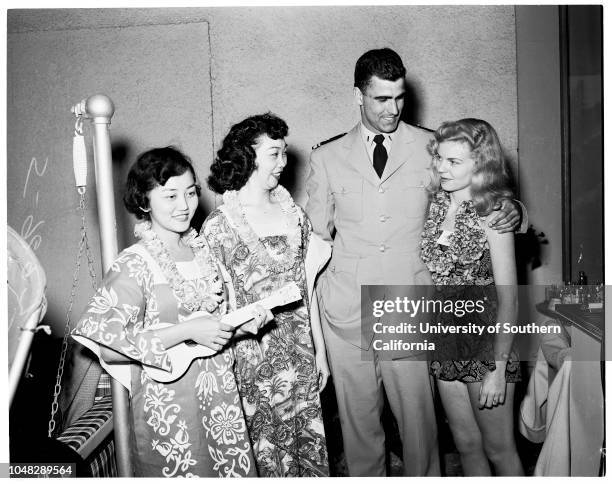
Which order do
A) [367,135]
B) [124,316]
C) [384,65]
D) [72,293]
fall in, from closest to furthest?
[124,316] < [384,65] < [367,135] < [72,293]

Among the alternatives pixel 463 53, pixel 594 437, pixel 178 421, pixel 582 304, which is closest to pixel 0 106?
pixel 178 421

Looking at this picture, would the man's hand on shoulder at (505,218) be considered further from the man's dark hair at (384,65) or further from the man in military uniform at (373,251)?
the man's dark hair at (384,65)

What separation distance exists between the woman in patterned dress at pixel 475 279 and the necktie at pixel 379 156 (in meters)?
0.15

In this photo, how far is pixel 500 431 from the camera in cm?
173

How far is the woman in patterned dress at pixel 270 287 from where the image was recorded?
5.61ft

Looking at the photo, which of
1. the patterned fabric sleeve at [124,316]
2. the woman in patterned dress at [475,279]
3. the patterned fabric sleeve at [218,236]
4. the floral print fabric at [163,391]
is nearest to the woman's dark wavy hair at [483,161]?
the woman in patterned dress at [475,279]

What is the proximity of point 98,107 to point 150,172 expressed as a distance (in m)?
0.21

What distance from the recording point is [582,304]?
1884 mm

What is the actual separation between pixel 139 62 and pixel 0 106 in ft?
1.67

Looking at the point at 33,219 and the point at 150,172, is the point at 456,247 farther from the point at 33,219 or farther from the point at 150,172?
the point at 33,219

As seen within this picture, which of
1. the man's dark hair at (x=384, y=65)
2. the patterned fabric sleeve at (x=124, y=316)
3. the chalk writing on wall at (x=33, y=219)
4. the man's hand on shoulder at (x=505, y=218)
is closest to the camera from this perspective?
the patterned fabric sleeve at (x=124, y=316)

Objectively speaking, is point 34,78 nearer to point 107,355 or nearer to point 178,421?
point 107,355

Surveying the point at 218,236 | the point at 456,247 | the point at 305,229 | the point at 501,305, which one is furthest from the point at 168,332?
the point at 501,305

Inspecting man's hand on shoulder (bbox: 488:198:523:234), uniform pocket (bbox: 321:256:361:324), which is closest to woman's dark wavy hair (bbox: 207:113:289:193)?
uniform pocket (bbox: 321:256:361:324)
